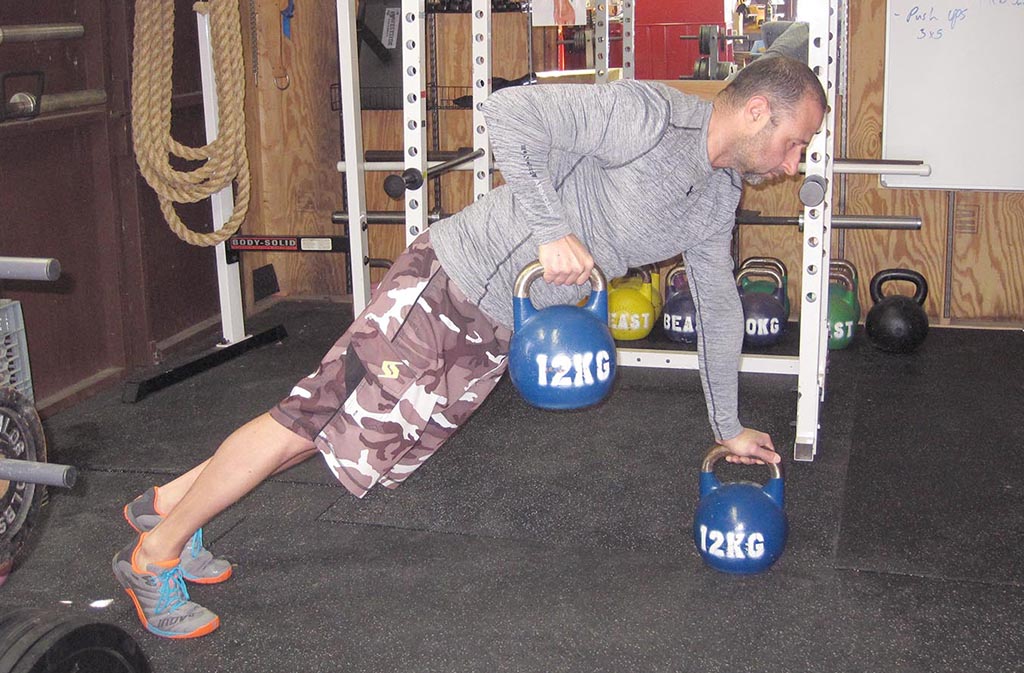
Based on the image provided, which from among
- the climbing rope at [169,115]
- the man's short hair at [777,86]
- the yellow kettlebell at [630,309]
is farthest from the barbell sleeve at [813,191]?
the climbing rope at [169,115]

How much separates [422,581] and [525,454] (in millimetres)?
835

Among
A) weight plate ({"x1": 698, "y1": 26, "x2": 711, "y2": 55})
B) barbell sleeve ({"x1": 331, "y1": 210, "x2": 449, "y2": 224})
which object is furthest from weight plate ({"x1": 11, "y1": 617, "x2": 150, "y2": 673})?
weight plate ({"x1": 698, "y1": 26, "x2": 711, "y2": 55})

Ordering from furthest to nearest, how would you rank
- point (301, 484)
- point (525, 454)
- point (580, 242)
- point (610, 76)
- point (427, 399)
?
point (610, 76) < point (525, 454) < point (301, 484) < point (427, 399) < point (580, 242)

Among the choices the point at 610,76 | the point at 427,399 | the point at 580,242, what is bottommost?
the point at 427,399

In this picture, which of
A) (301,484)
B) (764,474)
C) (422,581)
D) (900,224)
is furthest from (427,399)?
(900,224)

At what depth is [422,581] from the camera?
94.9 inches

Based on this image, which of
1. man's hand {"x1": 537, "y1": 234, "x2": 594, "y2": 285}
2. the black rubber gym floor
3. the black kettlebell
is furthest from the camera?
the black kettlebell

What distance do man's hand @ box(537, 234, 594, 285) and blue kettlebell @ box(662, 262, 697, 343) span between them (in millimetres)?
2421

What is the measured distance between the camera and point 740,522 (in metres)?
2.31

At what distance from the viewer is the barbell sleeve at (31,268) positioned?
57.4 inches

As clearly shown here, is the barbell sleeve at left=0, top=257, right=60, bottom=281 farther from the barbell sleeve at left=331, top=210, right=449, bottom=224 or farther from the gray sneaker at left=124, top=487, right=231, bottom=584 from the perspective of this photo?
the barbell sleeve at left=331, top=210, right=449, bottom=224

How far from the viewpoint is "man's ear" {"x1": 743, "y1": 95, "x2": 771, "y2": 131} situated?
188 cm

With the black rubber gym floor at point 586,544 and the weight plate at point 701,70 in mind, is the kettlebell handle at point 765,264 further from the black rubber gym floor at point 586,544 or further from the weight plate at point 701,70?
the weight plate at point 701,70

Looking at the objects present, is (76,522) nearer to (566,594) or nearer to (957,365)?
(566,594)
